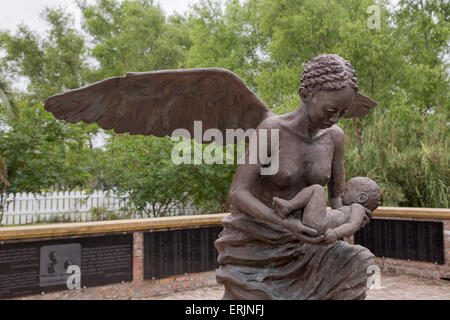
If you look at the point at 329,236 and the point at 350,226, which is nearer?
the point at 329,236

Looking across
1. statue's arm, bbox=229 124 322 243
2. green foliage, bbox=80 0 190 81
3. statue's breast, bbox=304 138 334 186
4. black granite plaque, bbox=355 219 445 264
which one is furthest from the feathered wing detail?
green foliage, bbox=80 0 190 81

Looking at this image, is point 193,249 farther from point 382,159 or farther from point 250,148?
point 382,159

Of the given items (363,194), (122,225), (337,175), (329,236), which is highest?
(337,175)

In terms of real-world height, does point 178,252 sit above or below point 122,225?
below

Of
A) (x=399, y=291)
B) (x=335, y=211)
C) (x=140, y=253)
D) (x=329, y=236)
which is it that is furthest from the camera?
(x=399, y=291)

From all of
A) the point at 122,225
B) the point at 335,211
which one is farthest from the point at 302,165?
the point at 122,225

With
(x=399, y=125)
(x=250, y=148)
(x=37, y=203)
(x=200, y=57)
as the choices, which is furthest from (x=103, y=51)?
(x=250, y=148)

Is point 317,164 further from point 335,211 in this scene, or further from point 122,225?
point 122,225

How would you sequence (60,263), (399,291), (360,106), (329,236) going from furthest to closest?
(399,291)
(60,263)
(360,106)
(329,236)

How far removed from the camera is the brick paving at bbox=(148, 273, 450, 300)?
6.17 meters

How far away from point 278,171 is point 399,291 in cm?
538

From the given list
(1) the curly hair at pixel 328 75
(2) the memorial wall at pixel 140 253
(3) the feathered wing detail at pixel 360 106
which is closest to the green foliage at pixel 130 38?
(2) the memorial wall at pixel 140 253

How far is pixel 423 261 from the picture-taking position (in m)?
7.45

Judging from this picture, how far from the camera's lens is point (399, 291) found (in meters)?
6.54
